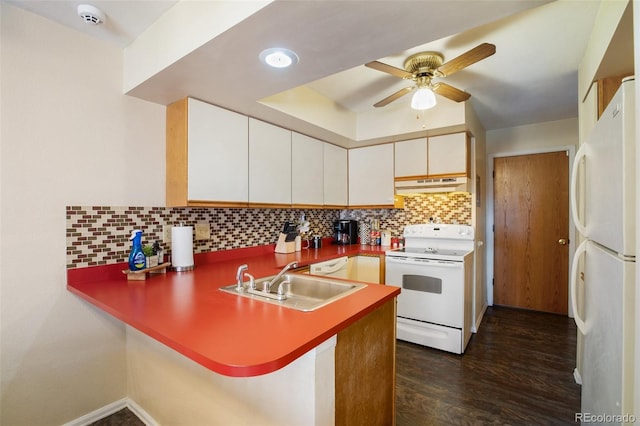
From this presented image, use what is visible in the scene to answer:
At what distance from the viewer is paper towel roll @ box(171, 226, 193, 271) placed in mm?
1917

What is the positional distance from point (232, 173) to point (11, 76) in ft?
3.94

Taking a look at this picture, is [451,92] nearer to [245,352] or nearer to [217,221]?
[217,221]

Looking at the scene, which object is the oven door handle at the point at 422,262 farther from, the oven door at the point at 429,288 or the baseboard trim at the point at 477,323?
the baseboard trim at the point at 477,323

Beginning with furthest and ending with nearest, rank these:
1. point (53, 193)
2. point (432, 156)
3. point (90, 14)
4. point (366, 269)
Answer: point (366, 269) → point (432, 156) → point (53, 193) → point (90, 14)

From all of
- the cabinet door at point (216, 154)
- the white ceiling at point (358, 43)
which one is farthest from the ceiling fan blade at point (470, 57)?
the cabinet door at point (216, 154)

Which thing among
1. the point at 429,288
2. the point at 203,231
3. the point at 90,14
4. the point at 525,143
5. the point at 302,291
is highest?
the point at 90,14

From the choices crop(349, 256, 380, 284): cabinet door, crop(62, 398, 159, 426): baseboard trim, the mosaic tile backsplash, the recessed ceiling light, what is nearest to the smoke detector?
the recessed ceiling light

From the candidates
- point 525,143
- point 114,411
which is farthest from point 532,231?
point 114,411

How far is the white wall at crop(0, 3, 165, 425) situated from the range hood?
8.08 ft

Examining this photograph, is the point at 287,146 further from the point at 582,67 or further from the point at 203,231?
the point at 582,67

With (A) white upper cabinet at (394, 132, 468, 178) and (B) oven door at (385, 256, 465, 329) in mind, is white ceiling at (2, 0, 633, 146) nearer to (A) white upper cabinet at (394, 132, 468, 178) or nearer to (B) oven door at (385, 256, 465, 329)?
(A) white upper cabinet at (394, 132, 468, 178)

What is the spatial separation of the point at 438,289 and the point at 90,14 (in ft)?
10.0

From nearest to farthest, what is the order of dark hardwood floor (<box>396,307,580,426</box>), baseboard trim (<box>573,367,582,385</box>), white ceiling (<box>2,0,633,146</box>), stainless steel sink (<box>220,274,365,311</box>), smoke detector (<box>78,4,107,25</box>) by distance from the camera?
white ceiling (<box>2,0,633,146</box>) < stainless steel sink (<box>220,274,365,311</box>) < smoke detector (<box>78,4,107,25</box>) < dark hardwood floor (<box>396,307,580,426</box>) < baseboard trim (<box>573,367,582,385</box>)

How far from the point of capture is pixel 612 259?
3.10ft
